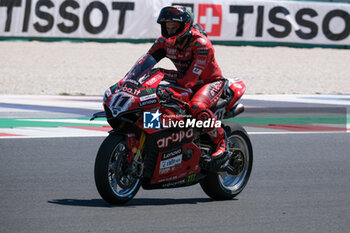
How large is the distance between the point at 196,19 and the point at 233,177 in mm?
19276

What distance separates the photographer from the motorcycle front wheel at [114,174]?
6.32 m

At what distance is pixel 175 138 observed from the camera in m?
6.89

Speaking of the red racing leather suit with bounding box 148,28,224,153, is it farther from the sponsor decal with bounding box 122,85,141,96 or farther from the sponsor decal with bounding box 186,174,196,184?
the sponsor decal with bounding box 122,85,141,96

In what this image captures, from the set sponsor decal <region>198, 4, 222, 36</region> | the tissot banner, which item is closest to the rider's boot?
the tissot banner

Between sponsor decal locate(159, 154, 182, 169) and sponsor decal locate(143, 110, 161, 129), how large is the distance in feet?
1.20

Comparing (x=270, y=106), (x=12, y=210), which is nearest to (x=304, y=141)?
(x=270, y=106)

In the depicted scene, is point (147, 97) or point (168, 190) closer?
point (147, 97)

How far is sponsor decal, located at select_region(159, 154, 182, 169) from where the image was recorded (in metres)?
6.80

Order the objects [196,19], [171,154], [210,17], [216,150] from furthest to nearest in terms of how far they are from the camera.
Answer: [210,17], [196,19], [216,150], [171,154]

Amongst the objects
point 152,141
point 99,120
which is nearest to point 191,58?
point 152,141

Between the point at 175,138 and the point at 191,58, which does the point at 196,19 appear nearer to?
the point at 191,58

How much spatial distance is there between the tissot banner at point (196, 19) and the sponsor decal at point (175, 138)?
19.0 metres

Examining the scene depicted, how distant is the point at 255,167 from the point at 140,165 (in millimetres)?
2698

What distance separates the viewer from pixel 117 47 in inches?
1033
